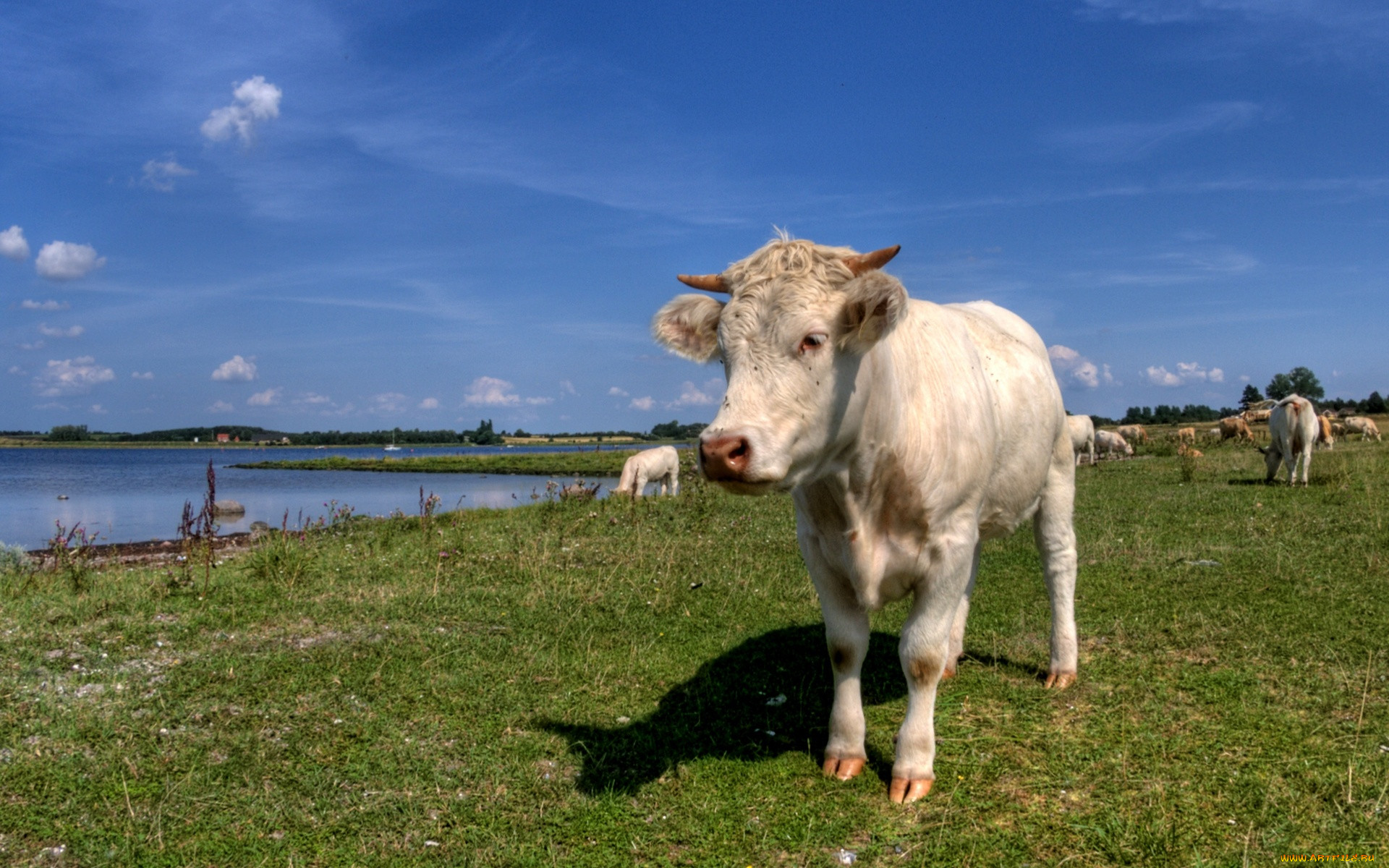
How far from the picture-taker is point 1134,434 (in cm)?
3462

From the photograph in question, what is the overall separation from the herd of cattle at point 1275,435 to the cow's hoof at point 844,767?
2699 mm

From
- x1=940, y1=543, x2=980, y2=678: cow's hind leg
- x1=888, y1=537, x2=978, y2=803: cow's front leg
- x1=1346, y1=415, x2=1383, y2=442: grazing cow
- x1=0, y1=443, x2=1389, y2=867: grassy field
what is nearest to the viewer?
x1=0, y1=443, x2=1389, y2=867: grassy field

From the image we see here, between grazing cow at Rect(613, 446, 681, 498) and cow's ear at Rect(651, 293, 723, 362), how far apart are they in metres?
15.7

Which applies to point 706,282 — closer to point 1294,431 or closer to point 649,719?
point 649,719

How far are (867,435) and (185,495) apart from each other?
136 ft

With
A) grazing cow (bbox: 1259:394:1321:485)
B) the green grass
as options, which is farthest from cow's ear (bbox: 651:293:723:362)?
the green grass

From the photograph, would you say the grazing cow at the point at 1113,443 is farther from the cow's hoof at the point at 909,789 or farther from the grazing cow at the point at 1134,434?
the cow's hoof at the point at 909,789

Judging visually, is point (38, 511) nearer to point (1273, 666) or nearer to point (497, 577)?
point (497, 577)

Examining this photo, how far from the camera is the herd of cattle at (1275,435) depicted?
52.4ft

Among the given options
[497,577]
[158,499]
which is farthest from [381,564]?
[158,499]

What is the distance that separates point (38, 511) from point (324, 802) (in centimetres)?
3287

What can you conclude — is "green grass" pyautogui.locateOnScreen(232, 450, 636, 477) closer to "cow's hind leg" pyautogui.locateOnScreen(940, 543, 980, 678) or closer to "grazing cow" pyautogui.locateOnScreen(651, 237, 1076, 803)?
"cow's hind leg" pyautogui.locateOnScreen(940, 543, 980, 678)

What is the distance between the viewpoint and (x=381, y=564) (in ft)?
30.2

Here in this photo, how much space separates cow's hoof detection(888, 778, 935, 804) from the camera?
4.02 m
